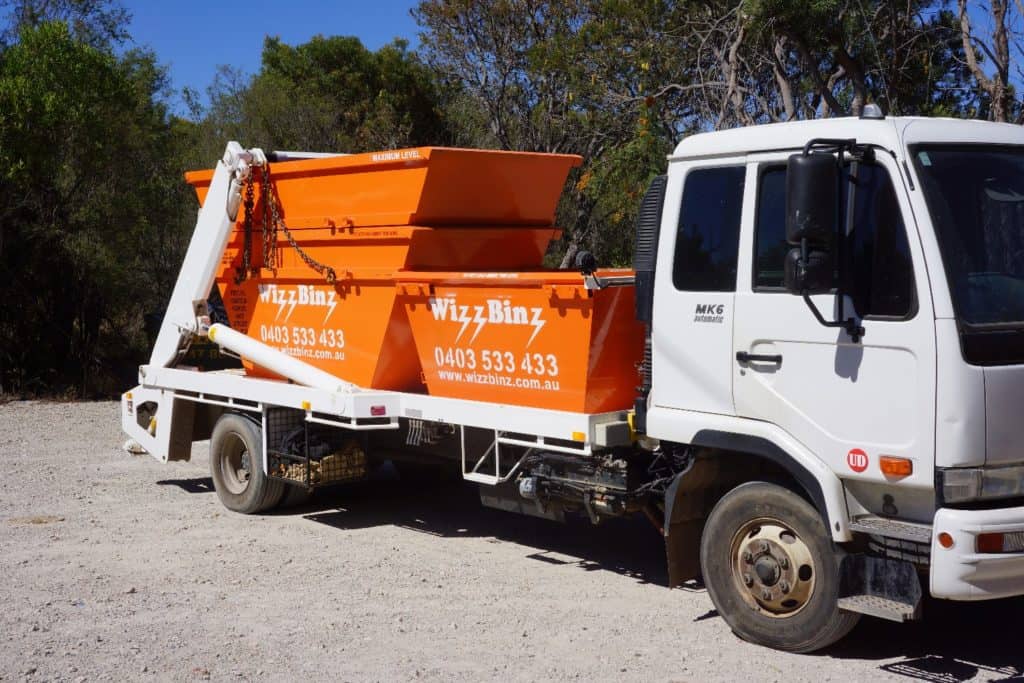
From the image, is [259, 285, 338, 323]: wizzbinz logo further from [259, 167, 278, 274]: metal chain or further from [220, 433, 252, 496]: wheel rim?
[220, 433, 252, 496]: wheel rim

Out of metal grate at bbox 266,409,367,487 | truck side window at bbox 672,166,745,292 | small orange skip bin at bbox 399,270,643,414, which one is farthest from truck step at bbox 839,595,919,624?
metal grate at bbox 266,409,367,487

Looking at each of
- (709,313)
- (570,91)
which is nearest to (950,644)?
(709,313)

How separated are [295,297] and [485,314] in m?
2.38

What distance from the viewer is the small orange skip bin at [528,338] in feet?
22.1

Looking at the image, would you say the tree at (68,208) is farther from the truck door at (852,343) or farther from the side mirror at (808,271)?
the side mirror at (808,271)

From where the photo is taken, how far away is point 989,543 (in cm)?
498

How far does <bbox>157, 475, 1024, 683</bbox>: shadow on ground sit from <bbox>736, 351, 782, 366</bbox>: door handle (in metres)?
1.52

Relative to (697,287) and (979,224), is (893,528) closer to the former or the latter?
(979,224)

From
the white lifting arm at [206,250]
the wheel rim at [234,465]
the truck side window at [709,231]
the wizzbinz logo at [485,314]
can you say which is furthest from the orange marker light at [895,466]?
the white lifting arm at [206,250]

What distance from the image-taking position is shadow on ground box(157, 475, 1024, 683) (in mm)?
5824

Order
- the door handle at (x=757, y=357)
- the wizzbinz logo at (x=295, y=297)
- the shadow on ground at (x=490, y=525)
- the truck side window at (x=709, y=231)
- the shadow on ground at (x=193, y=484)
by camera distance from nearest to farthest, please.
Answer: the door handle at (x=757, y=357)
the truck side window at (x=709, y=231)
the shadow on ground at (x=490, y=525)
the wizzbinz logo at (x=295, y=297)
the shadow on ground at (x=193, y=484)

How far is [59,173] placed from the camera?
1770 cm

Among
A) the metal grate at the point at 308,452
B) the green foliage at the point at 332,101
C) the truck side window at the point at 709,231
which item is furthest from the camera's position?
the green foliage at the point at 332,101

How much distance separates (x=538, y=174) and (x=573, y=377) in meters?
2.32
